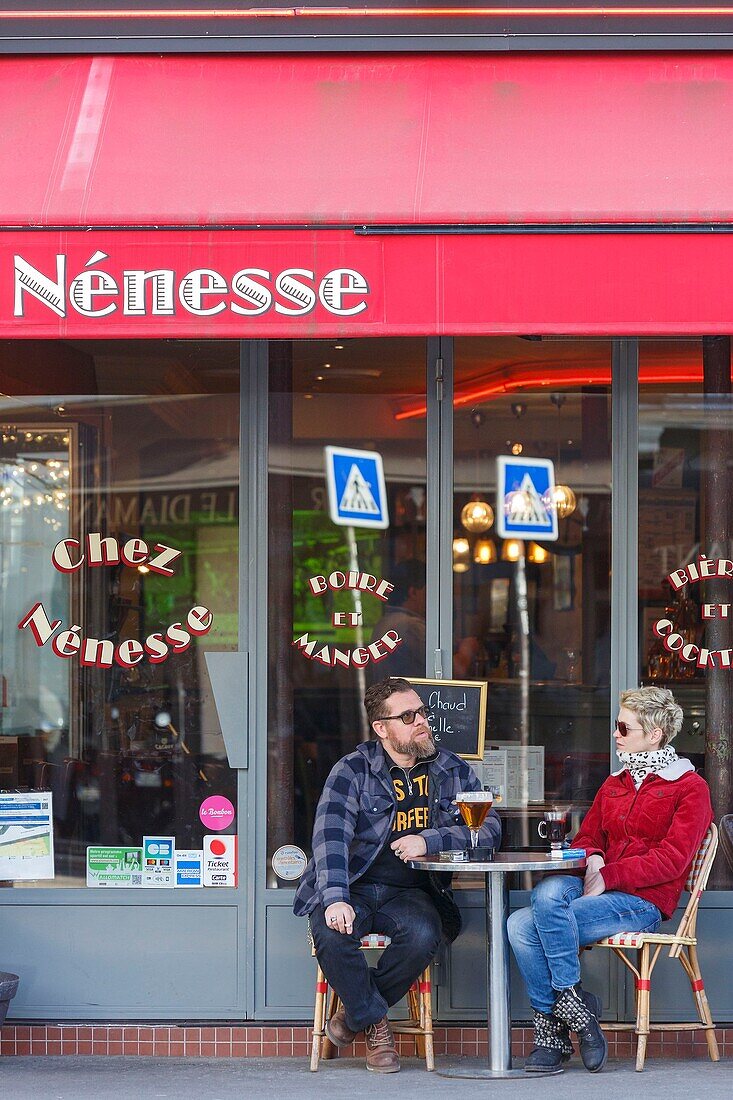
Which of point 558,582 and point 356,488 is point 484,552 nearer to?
point 558,582

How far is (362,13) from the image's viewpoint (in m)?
5.91

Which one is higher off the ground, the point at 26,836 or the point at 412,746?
the point at 412,746

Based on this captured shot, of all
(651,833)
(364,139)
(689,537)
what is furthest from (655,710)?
(364,139)

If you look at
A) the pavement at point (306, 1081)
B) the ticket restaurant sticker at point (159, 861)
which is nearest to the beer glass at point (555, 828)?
the pavement at point (306, 1081)

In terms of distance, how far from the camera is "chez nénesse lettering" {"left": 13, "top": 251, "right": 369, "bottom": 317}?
5164 millimetres

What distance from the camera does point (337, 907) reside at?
529 cm

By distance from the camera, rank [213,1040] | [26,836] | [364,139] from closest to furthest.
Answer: [364,139]
[213,1040]
[26,836]

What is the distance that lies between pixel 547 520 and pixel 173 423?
5.49 feet

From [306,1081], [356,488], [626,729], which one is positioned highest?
[356,488]

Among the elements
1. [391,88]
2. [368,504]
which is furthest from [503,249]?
[368,504]

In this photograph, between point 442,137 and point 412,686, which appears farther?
point 412,686

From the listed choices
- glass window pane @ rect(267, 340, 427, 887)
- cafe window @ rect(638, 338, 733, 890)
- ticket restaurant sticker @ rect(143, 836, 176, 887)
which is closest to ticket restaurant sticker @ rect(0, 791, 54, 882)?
ticket restaurant sticker @ rect(143, 836, 176, 887)

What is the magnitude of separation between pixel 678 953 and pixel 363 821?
127 cm

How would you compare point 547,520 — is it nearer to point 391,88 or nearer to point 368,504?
point 368,504
